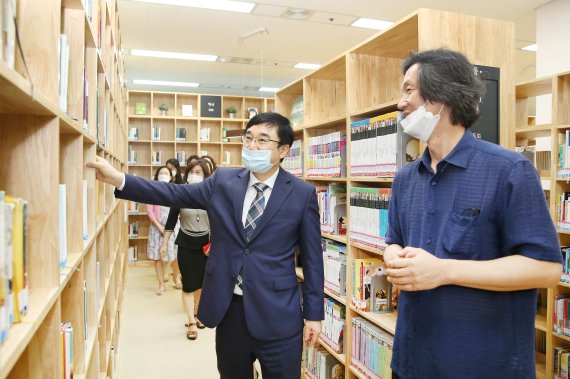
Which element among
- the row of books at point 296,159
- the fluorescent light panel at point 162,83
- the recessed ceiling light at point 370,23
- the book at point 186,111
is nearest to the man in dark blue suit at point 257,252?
the row of books at point 296,159

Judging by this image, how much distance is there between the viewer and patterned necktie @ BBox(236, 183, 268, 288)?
1906 millimetres

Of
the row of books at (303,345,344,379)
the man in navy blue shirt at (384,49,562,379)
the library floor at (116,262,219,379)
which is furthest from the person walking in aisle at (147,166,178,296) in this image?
the man in navy blue shirt at (384,49,562,379)

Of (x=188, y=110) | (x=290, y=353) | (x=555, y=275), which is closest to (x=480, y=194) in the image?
(x=555, y=275)

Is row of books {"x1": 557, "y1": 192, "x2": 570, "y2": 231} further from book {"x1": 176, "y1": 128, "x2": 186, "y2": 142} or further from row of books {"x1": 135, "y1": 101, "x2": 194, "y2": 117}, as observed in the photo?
row of books {"x1": 135, "y1": 101, "x2": 194, "y2": 117}

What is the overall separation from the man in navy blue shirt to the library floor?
2540 millimetres

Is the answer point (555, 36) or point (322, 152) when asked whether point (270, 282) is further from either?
point (555, 36)

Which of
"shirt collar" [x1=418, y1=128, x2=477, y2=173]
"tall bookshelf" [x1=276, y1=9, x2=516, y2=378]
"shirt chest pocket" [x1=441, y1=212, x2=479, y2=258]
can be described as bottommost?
"shirt chest pocket" [x1=441, y1=212, x2=479, y2=258]

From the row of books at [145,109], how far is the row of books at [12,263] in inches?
320

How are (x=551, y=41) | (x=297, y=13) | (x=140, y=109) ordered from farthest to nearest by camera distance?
(x=140, y=109) < (x=297, y=13) < (x=551, y=41)

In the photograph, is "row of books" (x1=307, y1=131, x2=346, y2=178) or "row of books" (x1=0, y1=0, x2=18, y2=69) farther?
"row of books" (x1=307, y1=131, x2=346, y2=178)

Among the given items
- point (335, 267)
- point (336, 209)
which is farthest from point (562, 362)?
point (336, 209)

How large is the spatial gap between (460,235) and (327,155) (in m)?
1.73

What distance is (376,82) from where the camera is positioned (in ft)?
8.80

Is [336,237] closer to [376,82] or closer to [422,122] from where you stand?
[376,82]
